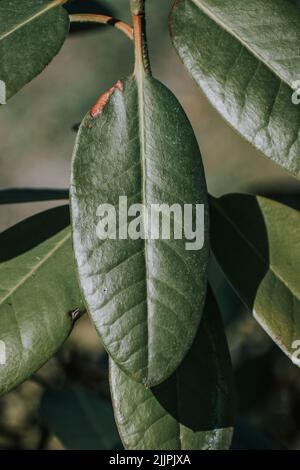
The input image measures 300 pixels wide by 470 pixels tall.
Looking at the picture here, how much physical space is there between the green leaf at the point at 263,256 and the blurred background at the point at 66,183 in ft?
1.22

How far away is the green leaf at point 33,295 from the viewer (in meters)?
0.90

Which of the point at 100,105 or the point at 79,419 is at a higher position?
the point at 100,105

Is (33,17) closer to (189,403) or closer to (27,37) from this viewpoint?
(27,37)

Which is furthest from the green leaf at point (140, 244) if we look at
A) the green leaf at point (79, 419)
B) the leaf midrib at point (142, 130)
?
the green leaf at point (79, 419)

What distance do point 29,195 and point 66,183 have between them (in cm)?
242

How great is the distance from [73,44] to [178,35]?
2.85 metres

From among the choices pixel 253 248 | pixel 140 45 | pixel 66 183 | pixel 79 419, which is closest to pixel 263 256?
pixel 253 248

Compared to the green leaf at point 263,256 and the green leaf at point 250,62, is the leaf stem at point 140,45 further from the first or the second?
the green leaf at point 263,256

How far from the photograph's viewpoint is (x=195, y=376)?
39.9 inches

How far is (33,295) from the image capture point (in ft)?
3.12

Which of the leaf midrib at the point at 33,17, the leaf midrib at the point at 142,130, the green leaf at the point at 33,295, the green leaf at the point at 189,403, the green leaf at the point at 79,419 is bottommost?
the green leaf at the point at 79,419

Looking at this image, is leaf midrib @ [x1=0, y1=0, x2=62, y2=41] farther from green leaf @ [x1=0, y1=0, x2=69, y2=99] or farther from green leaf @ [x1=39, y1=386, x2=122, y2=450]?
green leaf @ [x1=39, y1=386, x2=122, y2=450]

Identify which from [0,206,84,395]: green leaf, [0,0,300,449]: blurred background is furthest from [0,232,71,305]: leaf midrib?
[0,0,300,449]: blurred background
